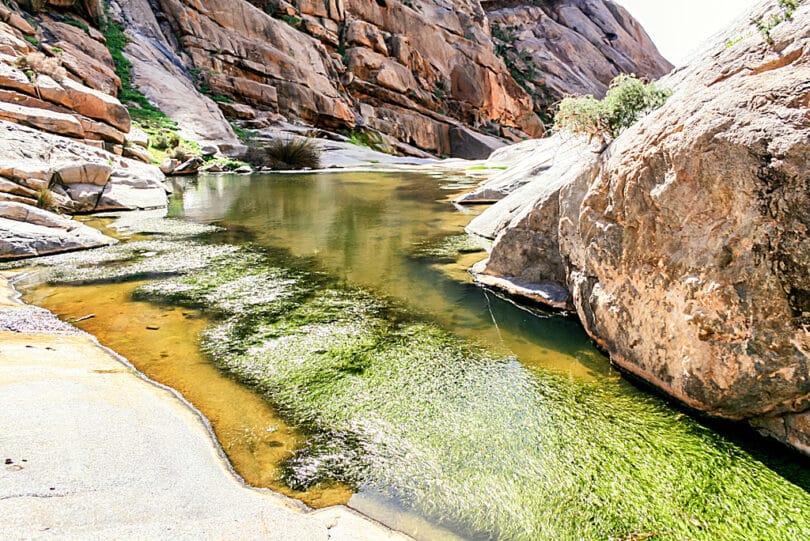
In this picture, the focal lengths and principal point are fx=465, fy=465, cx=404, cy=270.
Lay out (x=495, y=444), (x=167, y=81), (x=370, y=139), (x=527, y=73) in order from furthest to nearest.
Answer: (x=527, y=73), (x=370, y=139), (x=167, y=81), (x=495, y=444)

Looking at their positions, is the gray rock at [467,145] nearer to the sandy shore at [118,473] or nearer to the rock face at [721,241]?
the rock face at [721,241]

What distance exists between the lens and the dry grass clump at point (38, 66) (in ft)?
52.6

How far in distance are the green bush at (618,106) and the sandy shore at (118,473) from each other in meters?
5.25

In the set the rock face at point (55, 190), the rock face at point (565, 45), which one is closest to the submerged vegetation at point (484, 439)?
the rock face at point (55, 190)

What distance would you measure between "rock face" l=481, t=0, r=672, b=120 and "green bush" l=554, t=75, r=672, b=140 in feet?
200

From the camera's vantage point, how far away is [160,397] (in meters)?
3.62

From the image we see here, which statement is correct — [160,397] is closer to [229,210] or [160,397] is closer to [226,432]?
[226,432]

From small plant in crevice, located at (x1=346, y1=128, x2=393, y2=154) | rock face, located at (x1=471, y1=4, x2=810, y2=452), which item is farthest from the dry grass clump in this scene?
small plant in crevice, located at (x1=346, y1=128, x2=393, y2=154)

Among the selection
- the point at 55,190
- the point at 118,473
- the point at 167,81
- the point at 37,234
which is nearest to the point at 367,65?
the point at 167,81

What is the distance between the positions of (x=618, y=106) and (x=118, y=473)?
19.6 ft

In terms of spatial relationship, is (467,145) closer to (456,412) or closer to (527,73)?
(527,73)

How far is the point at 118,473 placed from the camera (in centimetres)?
252

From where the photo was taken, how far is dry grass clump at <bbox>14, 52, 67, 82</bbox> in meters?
16.0

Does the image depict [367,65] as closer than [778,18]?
No
